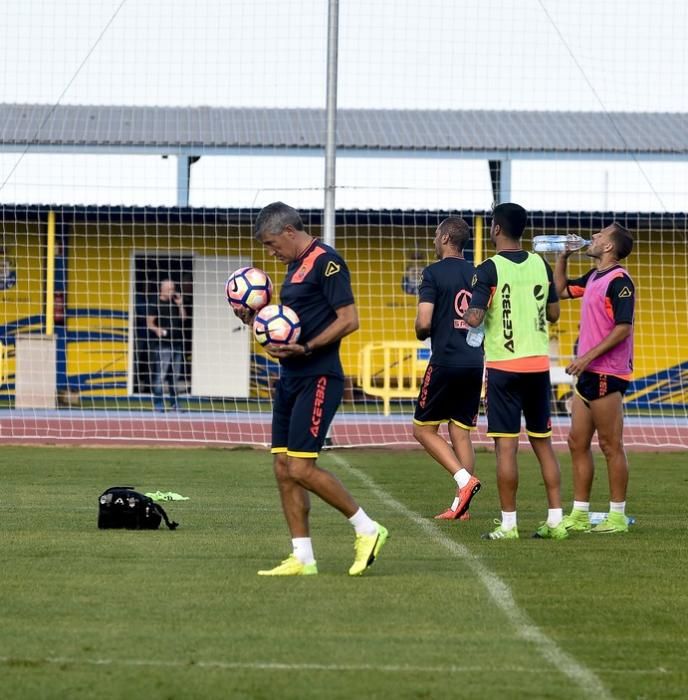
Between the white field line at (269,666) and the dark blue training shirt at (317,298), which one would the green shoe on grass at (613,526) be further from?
the white field line at (269,666)

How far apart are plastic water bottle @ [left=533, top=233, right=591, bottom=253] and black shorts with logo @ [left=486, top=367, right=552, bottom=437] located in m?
0.98

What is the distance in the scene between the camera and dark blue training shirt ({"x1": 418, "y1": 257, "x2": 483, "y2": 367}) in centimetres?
1024

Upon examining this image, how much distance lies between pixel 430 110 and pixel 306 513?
25.7 meters

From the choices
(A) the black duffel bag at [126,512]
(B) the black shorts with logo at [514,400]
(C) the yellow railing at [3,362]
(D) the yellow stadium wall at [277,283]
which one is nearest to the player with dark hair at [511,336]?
(B) the black shorts with logo at [514,400]

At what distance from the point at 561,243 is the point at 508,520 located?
6.76 feet

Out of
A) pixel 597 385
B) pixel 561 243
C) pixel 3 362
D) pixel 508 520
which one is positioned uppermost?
pixel 561 243

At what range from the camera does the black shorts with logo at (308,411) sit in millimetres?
7316

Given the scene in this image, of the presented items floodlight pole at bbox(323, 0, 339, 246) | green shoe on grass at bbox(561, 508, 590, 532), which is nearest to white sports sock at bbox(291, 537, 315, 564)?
green shoe on grass at bbox(561, 508, 590, 532)

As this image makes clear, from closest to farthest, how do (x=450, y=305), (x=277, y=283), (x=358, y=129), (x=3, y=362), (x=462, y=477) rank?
(x=462, y=477)
(x=450, y=305)
(x=3, y=362)
(x=277, y=283)
(x=358, y=129)

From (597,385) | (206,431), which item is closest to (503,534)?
(597,385)

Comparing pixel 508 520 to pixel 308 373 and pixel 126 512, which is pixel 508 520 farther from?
pixel 126 512

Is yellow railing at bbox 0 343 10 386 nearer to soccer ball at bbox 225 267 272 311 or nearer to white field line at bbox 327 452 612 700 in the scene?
white field line at bbox 327 452 612 700

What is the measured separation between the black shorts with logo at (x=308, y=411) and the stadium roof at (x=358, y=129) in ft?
60.6

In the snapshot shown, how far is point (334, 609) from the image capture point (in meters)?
6.43
